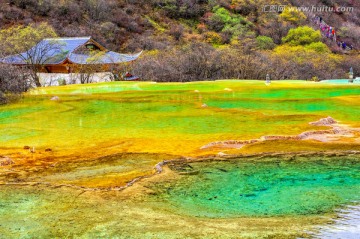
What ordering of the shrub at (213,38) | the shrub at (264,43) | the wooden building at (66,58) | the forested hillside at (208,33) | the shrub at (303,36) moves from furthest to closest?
the shrub at (213,38)
the shrub at (264,43)
the shrub at (303,36)
the forested hillside at (208,33)
the wooden building at (66,58)

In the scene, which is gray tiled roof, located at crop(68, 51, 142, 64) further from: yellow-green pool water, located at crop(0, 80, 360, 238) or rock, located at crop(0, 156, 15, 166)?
rock, located at crop(0, 156, 15, 166)

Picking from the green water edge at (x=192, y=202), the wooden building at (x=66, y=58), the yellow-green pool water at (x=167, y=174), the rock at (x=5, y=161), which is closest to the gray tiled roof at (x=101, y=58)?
the wooden building at (x=66, y=58)

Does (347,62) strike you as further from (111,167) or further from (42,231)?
(42,231)

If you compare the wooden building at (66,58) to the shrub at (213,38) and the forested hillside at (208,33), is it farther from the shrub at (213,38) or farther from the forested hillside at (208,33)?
the shrub at (213,38)

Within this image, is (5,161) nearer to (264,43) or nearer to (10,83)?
(10,83)

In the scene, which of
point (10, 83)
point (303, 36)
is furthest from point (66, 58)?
point (303, 36)
